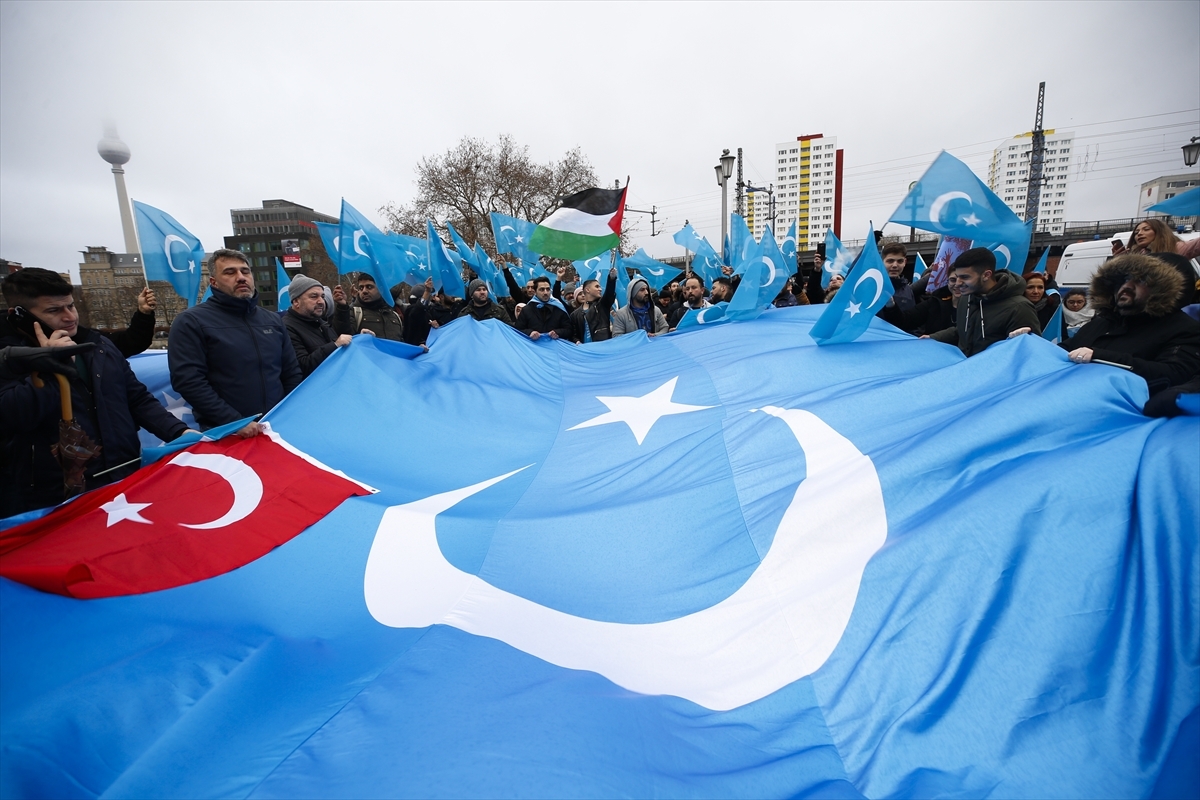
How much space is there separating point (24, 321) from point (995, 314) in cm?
509

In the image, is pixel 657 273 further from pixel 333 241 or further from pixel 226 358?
pixel 226 358

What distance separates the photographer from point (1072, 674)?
134 centimetres

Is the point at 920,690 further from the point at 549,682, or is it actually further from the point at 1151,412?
the point at 1151,412

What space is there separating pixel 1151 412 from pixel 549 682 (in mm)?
2140

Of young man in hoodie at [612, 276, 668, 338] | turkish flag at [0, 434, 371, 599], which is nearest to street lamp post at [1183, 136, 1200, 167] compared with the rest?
young man in hoodie at [612, 276, 668, 338]

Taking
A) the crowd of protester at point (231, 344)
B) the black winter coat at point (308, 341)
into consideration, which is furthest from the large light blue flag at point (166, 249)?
the crowd of protester at point (231, 344)

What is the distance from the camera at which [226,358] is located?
10.5 feet

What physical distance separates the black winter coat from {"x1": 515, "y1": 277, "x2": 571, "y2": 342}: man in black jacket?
105 inches

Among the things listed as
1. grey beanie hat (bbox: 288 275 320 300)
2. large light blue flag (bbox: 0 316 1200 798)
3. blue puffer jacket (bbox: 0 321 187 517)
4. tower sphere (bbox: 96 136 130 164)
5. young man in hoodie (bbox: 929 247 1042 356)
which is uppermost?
tower sphere (bbox: 96 136 130 164)

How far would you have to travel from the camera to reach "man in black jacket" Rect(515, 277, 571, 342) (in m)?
6.70

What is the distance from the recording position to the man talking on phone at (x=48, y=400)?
89.8 inches

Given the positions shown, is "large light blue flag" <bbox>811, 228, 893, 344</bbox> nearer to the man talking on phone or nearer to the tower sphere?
the man talking on phone

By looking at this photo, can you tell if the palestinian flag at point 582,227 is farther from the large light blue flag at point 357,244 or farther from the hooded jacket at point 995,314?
the hooded jacket at point 995,314

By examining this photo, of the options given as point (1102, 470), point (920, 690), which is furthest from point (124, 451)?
point (1102, 470)
